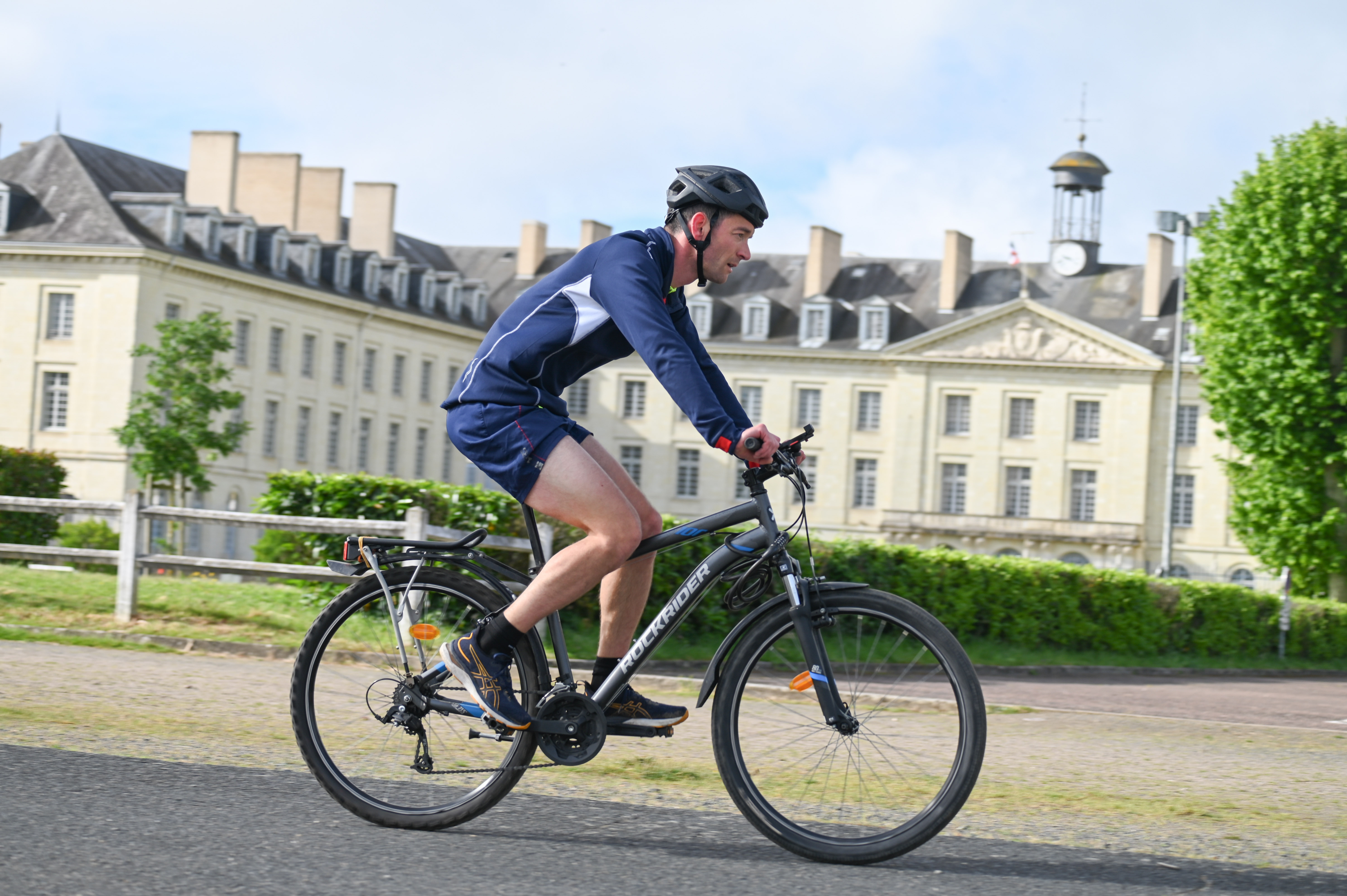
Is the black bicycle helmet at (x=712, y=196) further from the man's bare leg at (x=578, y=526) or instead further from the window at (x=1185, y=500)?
the window at (x=1185, y=500)

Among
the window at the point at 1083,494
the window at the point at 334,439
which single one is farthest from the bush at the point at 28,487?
the window at the point at 1083,494

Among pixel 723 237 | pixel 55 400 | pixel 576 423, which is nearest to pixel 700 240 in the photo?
pixel 723 237

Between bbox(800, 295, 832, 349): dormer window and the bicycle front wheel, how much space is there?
242 feet

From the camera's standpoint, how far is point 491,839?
457 cm

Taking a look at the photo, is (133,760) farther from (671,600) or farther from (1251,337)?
(1251,337)

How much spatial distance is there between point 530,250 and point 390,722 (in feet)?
257

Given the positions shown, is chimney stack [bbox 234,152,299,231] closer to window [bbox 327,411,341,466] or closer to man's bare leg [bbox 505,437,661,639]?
window [bbox 327,411,341,466]

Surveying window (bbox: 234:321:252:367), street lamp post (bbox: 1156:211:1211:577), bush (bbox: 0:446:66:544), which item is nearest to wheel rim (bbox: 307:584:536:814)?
bush (bbox: 0:446:66:544)

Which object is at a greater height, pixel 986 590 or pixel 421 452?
pixel 421 452

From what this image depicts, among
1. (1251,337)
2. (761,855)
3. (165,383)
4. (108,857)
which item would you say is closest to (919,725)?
(761,855)

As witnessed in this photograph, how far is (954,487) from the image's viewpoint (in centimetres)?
7769

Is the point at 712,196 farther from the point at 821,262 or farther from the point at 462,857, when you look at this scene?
the point at 821,262

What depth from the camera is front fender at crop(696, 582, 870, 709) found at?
14.9 ft

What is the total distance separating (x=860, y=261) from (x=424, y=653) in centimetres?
7826
